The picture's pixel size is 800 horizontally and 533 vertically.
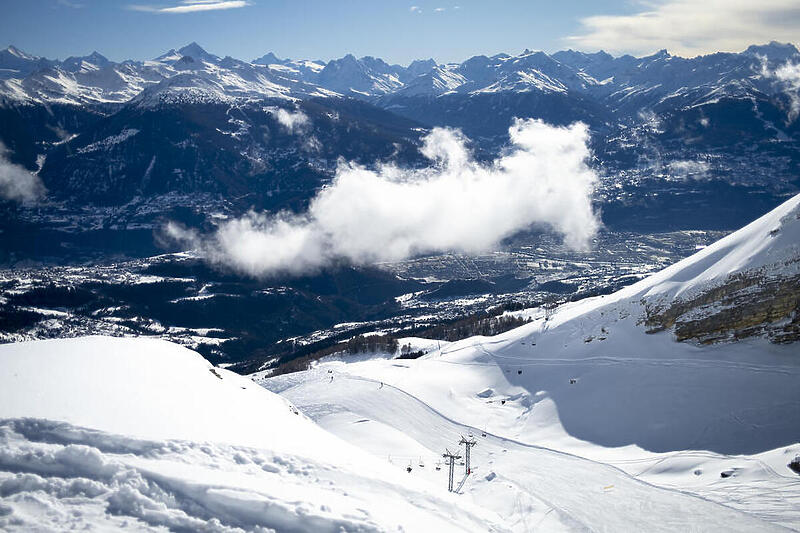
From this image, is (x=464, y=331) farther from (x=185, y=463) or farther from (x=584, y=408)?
(x=185, y=463)

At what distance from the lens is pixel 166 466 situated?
25.7m

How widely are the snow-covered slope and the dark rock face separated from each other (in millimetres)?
59491

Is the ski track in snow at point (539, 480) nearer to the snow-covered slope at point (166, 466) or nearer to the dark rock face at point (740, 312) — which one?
the snow-covered slope at point (166, 466)

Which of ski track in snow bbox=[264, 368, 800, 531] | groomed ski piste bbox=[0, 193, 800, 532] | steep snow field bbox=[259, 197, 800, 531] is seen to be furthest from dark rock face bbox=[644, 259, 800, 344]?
ski track in snow bbox=[264, 368, 800, 531]

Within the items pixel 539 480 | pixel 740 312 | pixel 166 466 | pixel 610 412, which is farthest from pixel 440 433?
pixel 166 466

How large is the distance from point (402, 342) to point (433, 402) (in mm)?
81263

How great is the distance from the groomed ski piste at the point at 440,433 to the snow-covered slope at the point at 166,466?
11 centimetres

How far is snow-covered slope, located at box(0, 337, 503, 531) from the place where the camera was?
23.2 metres

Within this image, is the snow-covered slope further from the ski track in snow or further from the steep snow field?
the steep snow field

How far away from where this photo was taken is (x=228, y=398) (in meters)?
38.3

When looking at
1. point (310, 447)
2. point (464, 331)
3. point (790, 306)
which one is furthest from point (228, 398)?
point (464, 331)

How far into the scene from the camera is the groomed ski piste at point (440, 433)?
80.1 ft

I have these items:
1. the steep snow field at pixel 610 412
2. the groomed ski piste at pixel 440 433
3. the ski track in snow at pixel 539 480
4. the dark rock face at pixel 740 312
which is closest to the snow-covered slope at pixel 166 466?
the groomed ski piste at pixel 440 433

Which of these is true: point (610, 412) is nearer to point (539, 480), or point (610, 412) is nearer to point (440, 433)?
point (440, 433)
